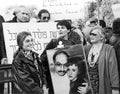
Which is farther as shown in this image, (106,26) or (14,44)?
(106,26)

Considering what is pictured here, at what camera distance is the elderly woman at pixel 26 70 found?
4.40 feet

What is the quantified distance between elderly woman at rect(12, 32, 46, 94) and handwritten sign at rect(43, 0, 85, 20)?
23cm

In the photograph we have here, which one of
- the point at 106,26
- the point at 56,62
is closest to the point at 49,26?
the point at 56,62

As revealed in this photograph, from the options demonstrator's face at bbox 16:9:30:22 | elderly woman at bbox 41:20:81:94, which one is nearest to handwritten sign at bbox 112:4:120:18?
elderly woman at bbox 41:20:81:94

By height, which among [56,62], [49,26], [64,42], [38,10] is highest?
[38,10]

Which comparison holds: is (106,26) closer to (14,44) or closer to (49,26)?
(49,26)

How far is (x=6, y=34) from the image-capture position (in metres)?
1.34

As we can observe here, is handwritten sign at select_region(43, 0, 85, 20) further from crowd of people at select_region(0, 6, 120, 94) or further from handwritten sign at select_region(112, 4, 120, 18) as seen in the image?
handwritten sign at select_region(112, 4, 120, 18)

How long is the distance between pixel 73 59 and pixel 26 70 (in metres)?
0.32

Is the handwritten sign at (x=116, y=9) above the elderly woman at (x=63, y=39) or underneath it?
above

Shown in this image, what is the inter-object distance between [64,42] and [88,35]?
177 mm

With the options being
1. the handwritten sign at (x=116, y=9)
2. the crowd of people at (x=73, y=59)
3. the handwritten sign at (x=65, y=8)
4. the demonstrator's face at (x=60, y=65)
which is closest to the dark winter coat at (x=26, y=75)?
the crowd of people at (x=73, y=59)

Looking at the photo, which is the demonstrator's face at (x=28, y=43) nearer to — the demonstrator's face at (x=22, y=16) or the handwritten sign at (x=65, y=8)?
the demonstrator's face at (x=22, y=16)

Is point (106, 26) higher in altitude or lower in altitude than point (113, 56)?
higher
